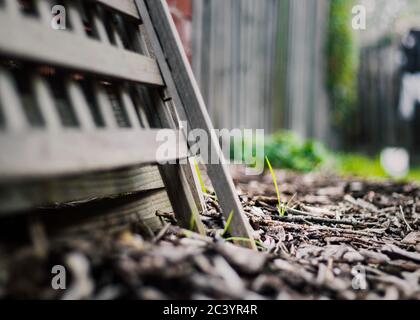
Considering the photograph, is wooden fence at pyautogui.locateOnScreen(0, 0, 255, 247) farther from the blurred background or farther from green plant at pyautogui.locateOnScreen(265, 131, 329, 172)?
green plant at pyautogui.locateOnScreen(265, 131, 329, 172)

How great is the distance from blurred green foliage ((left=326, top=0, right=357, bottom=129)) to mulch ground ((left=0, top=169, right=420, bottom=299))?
24.6 feet

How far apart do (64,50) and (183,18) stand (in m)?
2.03

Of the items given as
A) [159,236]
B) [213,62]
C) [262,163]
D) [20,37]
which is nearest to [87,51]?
[20,37]

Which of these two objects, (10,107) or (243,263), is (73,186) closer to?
(10,107)

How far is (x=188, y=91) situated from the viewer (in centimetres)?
139

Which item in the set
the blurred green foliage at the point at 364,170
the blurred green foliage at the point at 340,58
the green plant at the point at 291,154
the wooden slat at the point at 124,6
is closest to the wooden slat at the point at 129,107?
the wooden slat at the point at 124,6

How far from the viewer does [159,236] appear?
118 cm

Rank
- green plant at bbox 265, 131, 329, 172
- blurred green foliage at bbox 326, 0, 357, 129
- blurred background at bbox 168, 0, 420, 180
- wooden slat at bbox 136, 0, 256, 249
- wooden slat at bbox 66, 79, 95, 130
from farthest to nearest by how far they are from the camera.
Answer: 1. blurred green foliage at bbox 326, 0, 357, 129
2. green plant at bbox 265, 131, 329, 172
3. blurred background at bbox 168, 0, 420, 180
4. wooden slat at bbox 136, 0, 256, 249
5. wooden slat at bbox 66, 79, 95, 130

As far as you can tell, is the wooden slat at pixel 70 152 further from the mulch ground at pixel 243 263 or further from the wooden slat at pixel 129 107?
the mulch ground at pixel 243 263

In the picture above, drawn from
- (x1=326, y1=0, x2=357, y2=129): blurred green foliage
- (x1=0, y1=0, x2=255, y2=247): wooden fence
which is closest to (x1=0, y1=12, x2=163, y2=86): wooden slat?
(x1=0, y1=0, x2=255, y2=247): wooden fence

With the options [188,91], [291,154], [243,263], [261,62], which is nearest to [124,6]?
[188,91]

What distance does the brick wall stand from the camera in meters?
2.64

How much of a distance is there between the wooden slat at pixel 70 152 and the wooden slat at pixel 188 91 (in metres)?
0.23
